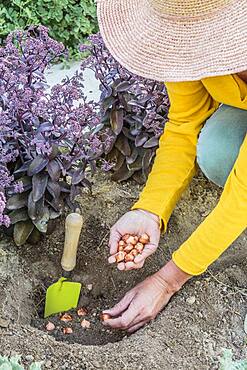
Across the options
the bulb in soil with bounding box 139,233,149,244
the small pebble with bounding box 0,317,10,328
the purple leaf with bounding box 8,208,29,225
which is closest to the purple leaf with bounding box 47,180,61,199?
the purple leaf with bounding box 8,208,29,225

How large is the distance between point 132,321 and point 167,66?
0.82 metres

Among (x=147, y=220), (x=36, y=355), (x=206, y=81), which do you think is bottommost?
(x=36, y=355)

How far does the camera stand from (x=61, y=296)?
247 centimetres

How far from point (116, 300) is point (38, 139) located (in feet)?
1.87

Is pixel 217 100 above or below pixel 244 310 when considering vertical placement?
above

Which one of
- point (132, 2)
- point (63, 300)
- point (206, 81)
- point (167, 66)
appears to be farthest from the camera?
point (63, 300)

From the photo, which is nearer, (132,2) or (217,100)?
(132,2)

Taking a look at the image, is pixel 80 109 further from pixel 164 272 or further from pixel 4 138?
pixel 164 272

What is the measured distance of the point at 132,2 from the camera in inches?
79.5

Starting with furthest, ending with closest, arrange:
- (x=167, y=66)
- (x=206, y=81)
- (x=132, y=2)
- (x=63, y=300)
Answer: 1. (x=63, y=300)
2. (x=206, y=81)
3. (x=132, y=2)
4. (x=167, y=66)

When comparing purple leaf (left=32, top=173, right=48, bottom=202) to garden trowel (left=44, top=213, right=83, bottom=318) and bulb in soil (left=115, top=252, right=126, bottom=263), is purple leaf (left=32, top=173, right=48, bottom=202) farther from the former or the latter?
bulb in soil (left=115, top=252, right=126, bottom=263)

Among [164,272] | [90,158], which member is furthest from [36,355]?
[90,158]

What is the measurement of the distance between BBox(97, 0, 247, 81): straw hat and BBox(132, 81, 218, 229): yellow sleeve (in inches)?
17.2

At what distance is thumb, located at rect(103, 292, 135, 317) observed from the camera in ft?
7.77
